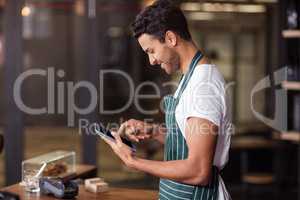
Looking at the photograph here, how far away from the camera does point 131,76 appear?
19.4 ft

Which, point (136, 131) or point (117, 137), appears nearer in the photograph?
point (117, 137)

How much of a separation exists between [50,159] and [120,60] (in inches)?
125

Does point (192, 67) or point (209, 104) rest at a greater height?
point (192, 67)

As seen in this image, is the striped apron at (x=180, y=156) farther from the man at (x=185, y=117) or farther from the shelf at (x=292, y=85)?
the shelf at (x=292, y=85)

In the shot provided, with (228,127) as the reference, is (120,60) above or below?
above

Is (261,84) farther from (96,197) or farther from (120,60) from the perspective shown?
(96,197)

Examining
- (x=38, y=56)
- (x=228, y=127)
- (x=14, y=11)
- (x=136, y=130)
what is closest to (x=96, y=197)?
(x=136, y=130)

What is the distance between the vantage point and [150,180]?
589 cm

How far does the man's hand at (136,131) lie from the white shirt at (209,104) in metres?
0.39

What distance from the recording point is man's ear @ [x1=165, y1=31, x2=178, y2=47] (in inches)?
86.2

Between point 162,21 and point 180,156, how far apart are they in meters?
0.54

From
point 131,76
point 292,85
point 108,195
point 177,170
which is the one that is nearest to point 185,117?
point 177,170

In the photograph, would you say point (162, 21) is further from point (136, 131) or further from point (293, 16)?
point (293, 16)

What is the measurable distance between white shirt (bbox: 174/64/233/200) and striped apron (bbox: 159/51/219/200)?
0.03 metres
